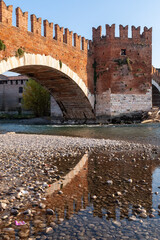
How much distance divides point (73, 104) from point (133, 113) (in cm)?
491

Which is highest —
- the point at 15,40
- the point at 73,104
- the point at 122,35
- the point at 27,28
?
the point at 122,35

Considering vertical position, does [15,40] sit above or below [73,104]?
above

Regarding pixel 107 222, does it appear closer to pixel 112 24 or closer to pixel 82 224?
pixel 82 224

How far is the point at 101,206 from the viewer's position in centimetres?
274

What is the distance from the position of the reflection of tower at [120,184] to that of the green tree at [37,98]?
22.8 m

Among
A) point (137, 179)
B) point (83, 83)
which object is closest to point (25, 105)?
point (83, 83)

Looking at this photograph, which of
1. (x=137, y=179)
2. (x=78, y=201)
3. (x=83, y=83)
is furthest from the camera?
(x=83, y=83)

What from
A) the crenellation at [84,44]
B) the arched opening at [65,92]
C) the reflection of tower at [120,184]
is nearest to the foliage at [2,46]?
the arched opening at [65,92]

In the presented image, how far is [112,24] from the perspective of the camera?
61.3 ft

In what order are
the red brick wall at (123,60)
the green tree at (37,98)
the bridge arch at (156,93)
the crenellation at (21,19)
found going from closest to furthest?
the crenellation at (21,19) < the red brick wall at (123,60) < the green tree at (37,98) < the bridge arch at (156,93)

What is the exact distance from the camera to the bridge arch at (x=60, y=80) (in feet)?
38.3


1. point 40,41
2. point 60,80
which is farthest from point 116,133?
point 60,80

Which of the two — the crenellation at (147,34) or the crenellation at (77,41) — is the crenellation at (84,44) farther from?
the crenellation at (147,34)

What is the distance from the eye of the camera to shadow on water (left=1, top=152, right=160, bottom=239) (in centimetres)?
219
